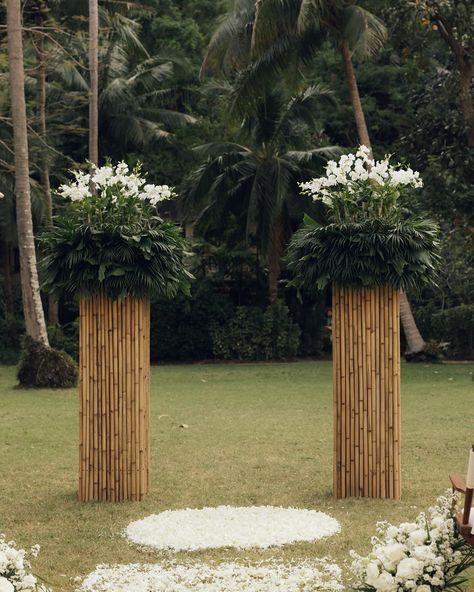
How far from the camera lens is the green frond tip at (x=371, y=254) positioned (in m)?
8.16

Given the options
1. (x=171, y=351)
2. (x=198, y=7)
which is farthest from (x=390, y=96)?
(x=171, y=351)

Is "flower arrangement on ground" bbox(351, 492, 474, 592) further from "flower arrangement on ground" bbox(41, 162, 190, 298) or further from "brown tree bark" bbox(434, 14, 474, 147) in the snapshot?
"brown tree bark" bbox(434, 14, 474, 147)

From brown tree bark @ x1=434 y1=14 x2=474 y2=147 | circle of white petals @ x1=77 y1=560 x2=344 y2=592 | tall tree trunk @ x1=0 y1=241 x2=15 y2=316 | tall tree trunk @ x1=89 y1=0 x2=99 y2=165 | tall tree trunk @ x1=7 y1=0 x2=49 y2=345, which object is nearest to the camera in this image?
circle of white petals @ x1=77 y1=560 x2=344 y2=592

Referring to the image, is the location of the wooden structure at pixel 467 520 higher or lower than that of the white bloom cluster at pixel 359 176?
lower

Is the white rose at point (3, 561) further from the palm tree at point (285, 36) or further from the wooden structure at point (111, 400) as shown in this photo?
the palm tree at point (285, 36)

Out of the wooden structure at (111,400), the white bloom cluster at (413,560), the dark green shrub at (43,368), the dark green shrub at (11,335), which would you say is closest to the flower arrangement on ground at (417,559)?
the white bloom cluster at (413,560)

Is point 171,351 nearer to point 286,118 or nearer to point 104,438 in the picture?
point 286,118

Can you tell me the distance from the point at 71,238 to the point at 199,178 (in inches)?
638

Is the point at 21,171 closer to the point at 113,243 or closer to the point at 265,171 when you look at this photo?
the point at 265,171

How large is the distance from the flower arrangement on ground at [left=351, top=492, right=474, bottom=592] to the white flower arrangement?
3820mm

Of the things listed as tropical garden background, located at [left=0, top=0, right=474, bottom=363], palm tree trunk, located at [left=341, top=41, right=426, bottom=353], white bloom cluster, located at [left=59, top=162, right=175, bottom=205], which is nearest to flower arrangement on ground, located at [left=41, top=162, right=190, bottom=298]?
white bloom cluster, located at [left=59, top=162, right=175, bottom=205]

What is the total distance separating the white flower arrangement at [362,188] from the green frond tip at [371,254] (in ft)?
0.49

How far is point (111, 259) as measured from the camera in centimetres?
823

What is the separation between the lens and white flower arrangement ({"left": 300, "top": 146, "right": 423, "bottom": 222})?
27.3 ft
